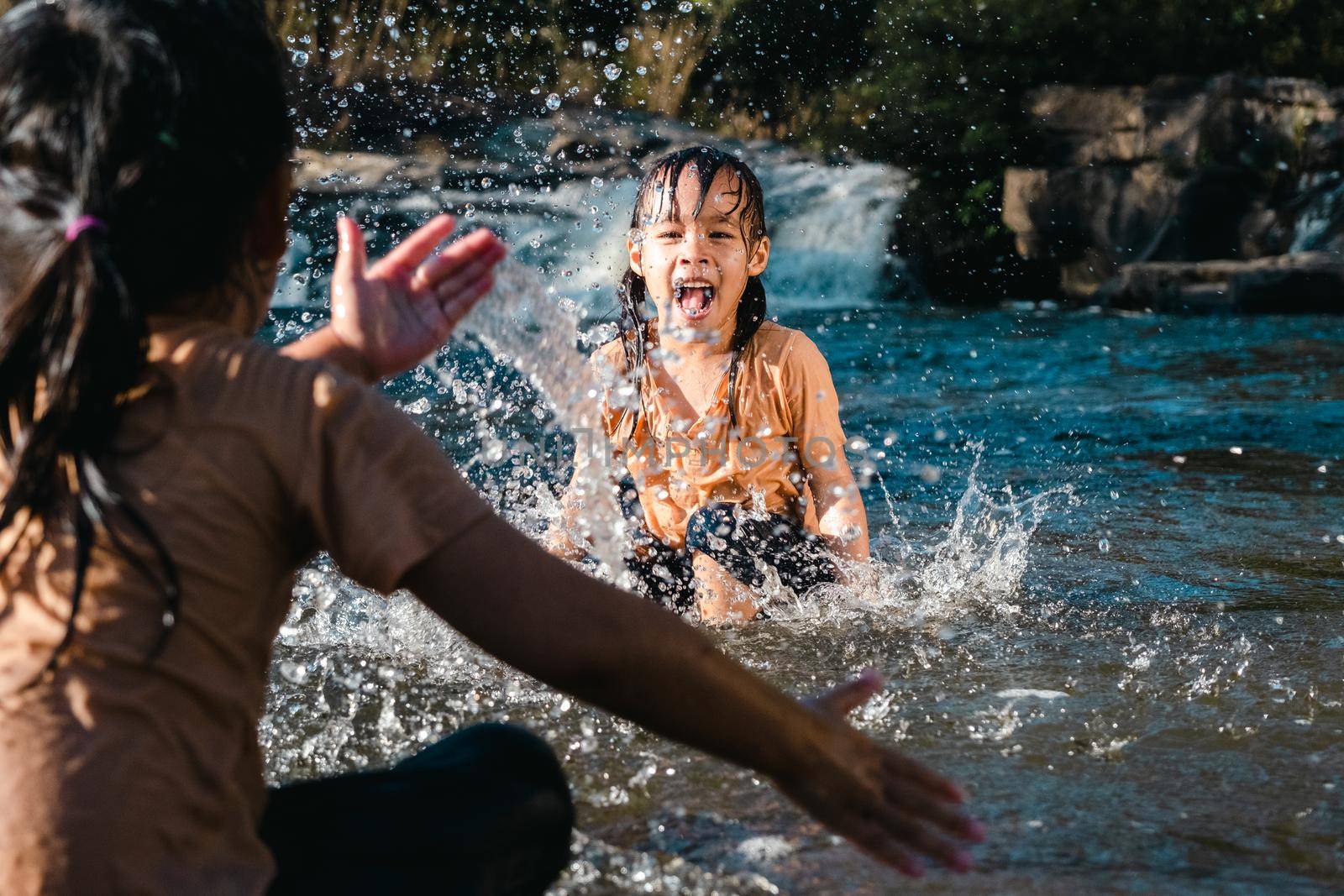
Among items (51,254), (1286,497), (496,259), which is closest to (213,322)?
(51,254)

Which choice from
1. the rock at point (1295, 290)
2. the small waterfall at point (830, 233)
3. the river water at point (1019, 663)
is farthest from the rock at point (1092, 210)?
the river water at point (1019, 663)

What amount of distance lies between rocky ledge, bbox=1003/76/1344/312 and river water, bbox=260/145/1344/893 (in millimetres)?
6989

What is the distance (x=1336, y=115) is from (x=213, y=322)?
47.8ft

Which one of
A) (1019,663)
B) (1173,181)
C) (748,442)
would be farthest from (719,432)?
(1173,181)

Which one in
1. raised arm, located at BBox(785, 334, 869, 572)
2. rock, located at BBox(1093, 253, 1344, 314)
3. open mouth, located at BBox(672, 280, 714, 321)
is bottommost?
rock, located at BBox(1093, 253, 1344, 314)

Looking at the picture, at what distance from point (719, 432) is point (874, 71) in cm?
1548

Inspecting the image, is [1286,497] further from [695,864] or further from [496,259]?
[496,259]

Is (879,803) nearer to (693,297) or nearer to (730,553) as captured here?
(730,553)

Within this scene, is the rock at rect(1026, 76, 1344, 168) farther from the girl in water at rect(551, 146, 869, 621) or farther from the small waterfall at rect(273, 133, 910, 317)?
the girl in water at rect(551, 146, 869, 621)

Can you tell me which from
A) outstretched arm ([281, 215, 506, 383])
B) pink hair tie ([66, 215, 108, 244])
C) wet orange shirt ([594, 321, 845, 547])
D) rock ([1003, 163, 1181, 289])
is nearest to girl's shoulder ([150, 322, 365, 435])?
pink hair tie ([66, 215, 108, 244])

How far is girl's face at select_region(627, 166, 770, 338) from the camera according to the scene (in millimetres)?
3633

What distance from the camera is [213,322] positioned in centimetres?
137

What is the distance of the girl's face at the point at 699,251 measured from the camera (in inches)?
143

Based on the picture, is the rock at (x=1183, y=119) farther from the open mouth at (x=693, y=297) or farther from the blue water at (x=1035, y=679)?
the open mouth at (x=693, y=297)
